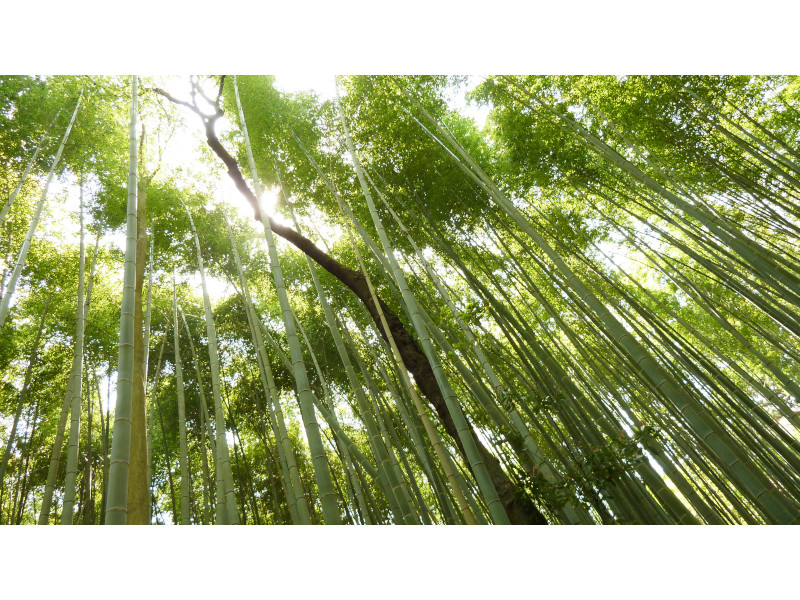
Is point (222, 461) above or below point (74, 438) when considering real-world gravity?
below

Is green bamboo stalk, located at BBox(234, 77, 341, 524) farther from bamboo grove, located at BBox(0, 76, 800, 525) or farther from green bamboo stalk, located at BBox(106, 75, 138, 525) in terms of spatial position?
green bamboo stalk, located at BBox(106, 75, 138, 525)

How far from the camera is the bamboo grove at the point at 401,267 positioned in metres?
2.32

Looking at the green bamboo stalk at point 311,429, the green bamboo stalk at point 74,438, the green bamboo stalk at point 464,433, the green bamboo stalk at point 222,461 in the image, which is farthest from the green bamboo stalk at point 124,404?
the green bamboo stalk at point 74,438

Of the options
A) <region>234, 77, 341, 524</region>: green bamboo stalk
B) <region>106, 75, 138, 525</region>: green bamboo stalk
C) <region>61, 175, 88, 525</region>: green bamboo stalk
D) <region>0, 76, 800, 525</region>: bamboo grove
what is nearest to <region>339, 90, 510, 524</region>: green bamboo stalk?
<region>0, 76, 800, 525</region>: bamboo grove

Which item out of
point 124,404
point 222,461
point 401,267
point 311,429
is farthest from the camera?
point 401,267

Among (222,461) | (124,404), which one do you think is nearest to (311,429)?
(124,404)

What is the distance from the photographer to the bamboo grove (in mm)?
2318

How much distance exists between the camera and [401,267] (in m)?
3.21

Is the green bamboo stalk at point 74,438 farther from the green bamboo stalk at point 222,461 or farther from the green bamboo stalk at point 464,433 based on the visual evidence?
the green bamboo stalk at point 464,433

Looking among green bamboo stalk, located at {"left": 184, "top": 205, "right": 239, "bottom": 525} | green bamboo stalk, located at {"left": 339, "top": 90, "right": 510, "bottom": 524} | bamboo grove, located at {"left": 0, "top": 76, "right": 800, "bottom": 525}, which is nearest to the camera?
Answer: green bamboo stalk, located at {"left": 339, "top": 90, "right": 510, "bottom": 524}

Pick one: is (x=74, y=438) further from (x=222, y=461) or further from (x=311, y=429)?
(x=311, y=429)

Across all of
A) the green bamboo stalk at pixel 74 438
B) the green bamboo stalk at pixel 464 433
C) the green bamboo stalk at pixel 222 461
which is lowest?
the green bamboo stalk at pixel 464 433

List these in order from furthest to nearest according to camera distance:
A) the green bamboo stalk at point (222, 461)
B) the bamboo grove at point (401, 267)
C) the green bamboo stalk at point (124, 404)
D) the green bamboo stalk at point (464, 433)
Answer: the bamboo grove at point (401, 267) < the green bamboo stalk at point (222, 461) < the green bamboo stalk at point (464, 433) < the green bamboo stalk at point (124, 404)
